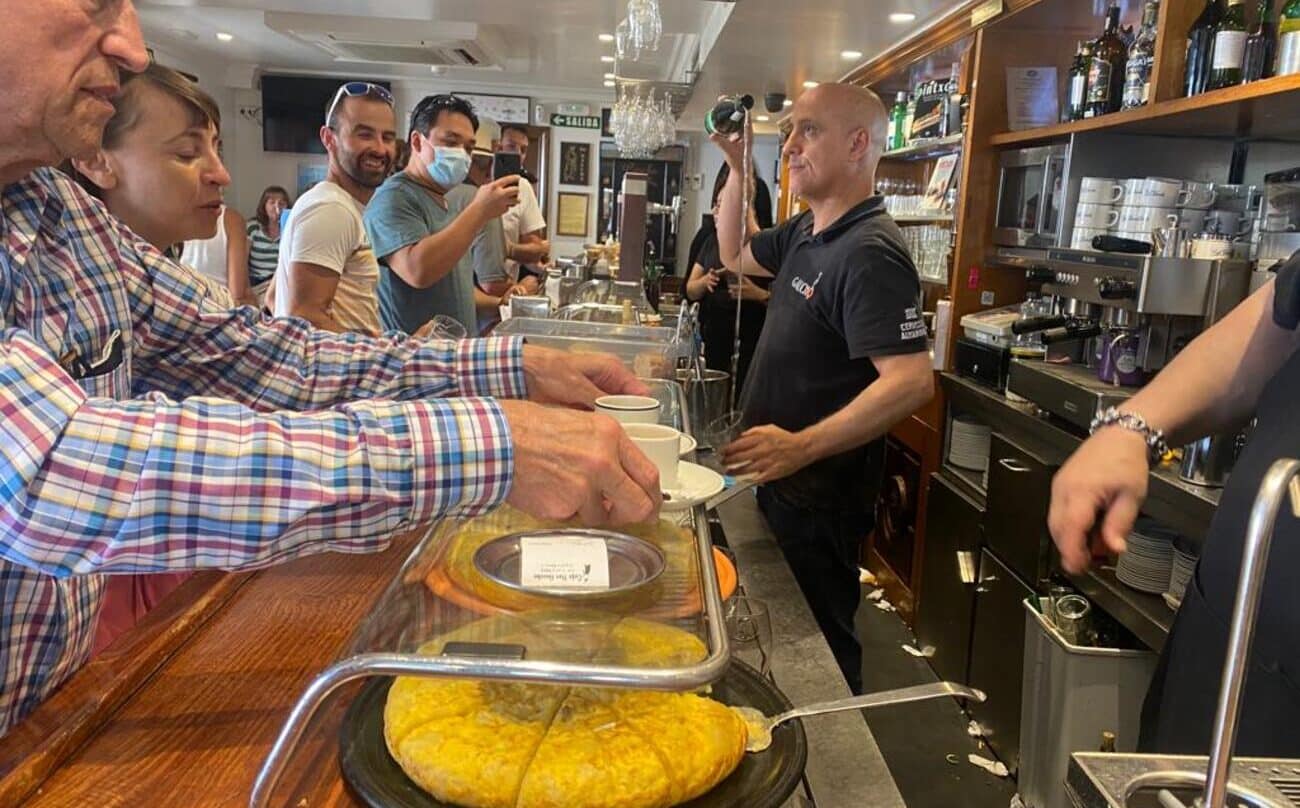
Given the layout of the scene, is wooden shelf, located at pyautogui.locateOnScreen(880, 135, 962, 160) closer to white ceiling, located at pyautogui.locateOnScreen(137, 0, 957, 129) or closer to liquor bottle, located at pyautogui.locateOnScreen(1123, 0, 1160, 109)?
white ceiling, located at pyautogui.locateOnScreen(137, 0, 957, 129)

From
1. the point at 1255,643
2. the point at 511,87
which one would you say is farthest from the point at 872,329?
the point at 511,87

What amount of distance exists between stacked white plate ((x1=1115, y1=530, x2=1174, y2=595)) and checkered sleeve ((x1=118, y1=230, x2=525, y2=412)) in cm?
168

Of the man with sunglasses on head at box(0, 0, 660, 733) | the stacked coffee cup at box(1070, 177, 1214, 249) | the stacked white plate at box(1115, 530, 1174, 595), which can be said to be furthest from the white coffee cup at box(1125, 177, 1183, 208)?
the man with sunglasses on head at box(0, 0, 660, 733)

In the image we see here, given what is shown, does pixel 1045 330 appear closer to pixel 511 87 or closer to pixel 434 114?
pixel 434 114

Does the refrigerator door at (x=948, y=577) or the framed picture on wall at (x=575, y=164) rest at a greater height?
the framed picture on wall at (x=575, y=164)

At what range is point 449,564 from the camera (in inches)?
34.2

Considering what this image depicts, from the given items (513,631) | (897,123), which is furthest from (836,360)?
(897,123)

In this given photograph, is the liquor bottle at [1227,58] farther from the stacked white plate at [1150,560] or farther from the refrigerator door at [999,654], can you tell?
the refrigerator door at [999,654]

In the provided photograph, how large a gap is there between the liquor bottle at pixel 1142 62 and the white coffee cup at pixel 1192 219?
1.13ft

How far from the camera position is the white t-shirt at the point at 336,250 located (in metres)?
2.62

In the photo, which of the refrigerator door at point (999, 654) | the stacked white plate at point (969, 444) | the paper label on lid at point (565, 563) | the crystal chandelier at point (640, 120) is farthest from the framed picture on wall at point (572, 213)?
the paper label on lid at point (565, 563)

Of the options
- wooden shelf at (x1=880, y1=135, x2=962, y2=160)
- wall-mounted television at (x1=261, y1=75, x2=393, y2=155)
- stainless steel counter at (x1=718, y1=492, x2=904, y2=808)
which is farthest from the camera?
wall-mounted television at (x1=261, y1=75, x2=393, y2=155)

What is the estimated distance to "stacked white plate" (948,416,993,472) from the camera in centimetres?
336

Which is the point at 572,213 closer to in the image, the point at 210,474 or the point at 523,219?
the point at 523,219
